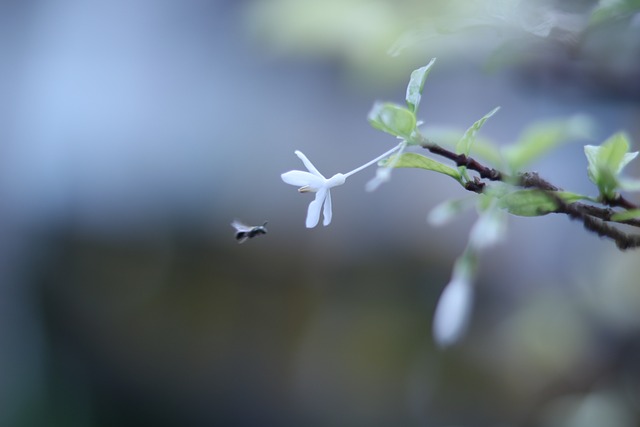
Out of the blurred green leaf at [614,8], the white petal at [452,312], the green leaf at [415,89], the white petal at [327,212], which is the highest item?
the blurred green leaf at [614,8]

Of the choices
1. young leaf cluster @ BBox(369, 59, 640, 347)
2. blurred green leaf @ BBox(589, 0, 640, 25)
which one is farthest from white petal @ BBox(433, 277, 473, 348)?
blurred green leaf @ BBox(589, 0, 640, 25)

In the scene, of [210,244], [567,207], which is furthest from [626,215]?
[210,244]

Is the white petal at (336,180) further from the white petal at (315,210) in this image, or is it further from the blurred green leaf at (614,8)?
the blurred green leaf at (614,8)

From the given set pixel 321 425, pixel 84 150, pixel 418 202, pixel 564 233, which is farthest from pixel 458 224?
pixel 84 150

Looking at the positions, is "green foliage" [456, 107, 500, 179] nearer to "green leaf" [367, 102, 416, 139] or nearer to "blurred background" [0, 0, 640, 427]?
"green leaf" [367, 102, 416, 139]

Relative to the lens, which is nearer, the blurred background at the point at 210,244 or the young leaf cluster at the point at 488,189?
the young leaf cluster at the point at 488,189

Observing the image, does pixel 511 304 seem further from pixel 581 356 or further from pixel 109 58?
pixel 109 58

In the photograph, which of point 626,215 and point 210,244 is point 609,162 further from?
point 210,244

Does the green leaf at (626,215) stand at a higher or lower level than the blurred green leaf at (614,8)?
lower

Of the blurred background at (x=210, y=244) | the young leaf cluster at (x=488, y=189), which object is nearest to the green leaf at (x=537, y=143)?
the young leaf cluster at (x=488, y=189)
